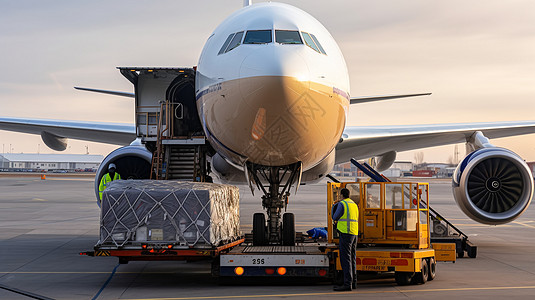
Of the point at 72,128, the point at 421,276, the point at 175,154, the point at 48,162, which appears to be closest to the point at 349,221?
the point at 421,276

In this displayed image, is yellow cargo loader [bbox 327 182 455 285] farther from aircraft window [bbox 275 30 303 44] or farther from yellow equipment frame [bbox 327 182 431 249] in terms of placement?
aircraft window [bbox 275 30 303 44]

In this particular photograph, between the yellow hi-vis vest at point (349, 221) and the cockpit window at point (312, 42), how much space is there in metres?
2.23

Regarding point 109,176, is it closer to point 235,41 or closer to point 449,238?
point 235,41

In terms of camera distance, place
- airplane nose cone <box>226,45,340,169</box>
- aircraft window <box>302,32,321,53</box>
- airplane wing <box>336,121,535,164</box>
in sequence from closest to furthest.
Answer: airplane nose cone <box>226,45,340,169</box>, aircraft window <box>302,32,321,53</box>, airplane wing <box>336,121,535,164</box>

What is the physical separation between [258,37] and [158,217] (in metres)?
2.95

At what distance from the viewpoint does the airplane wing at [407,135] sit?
44.4ft

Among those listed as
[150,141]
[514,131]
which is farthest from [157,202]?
[514,131]

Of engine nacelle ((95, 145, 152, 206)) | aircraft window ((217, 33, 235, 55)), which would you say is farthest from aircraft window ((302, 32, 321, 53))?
engine nacelle ((95, 145, 152, 206))

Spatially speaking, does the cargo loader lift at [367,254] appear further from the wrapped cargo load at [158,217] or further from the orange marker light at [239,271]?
the wrapped cargo load at [158,217]

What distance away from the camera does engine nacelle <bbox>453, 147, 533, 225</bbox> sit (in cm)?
1263

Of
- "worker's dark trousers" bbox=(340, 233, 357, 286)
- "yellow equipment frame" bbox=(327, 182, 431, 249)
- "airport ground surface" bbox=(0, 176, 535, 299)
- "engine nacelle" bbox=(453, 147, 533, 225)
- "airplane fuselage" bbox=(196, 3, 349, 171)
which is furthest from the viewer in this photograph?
"engine nacelle" bbox=(453, 147, 533, 225)

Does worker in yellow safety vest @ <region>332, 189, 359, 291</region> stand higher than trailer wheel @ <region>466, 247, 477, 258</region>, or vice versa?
worker in yellow safety vest @ <region>332, 189, 359, 291</region>

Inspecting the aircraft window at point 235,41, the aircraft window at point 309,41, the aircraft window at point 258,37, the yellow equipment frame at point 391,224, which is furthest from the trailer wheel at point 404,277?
the aircraft window at point 235,41

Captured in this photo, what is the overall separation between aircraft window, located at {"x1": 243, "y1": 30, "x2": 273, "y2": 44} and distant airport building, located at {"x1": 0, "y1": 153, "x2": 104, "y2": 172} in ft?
531
